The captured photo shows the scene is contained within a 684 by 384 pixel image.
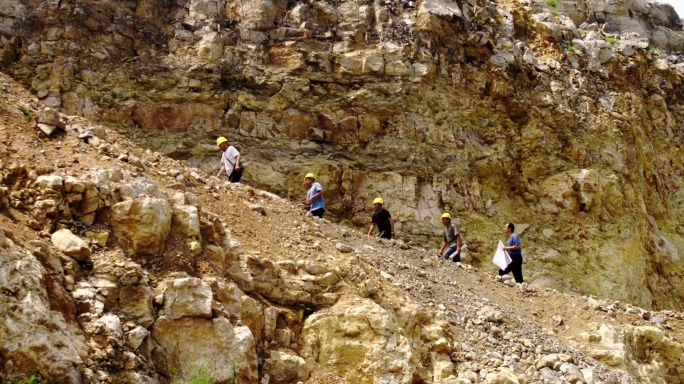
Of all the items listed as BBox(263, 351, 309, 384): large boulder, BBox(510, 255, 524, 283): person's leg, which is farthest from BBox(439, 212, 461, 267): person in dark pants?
BBox(263, 351, 309, 384): large boulder

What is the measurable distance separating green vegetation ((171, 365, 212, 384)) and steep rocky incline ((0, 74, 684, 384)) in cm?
2

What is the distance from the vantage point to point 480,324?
8.83 m

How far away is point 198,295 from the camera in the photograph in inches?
231

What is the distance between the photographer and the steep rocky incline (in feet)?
16.8

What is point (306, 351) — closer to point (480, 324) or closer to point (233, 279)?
point (233, 279)

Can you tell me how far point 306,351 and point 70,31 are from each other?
1319 cm

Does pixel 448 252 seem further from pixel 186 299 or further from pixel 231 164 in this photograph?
pixel 186 299

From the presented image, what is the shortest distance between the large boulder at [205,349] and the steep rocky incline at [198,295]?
0.01m

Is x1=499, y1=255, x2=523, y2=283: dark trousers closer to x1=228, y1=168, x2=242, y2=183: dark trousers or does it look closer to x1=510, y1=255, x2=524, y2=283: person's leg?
x1=510, y1=255, x2=524, y2=283: person's leg

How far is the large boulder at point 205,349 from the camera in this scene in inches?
218

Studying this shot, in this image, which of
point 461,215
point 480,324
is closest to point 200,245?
point 480,324

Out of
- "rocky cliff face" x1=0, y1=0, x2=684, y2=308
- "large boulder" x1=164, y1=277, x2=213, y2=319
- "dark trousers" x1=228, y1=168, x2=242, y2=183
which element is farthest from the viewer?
"rocky cliff face" x1=0, y1=0, x2=684, y2=308

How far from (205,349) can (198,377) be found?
26 cm

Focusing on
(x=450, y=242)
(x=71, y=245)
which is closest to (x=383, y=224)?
(x=450, y=242)
